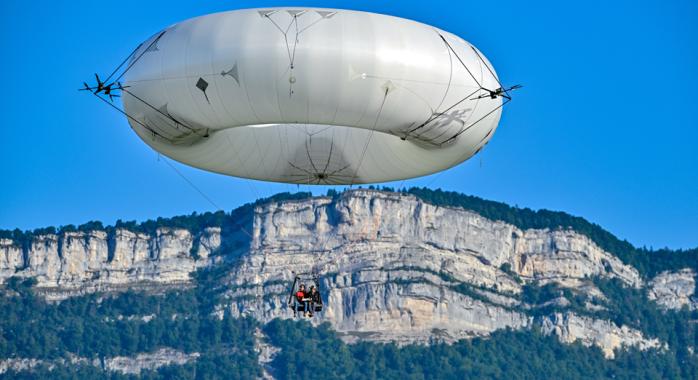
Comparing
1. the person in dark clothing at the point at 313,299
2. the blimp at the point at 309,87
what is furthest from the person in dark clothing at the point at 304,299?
the blimp at the point at 309,87

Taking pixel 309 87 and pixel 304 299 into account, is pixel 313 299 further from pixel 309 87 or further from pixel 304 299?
pixel 309 87

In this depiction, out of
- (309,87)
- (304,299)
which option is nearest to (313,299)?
(304,299)

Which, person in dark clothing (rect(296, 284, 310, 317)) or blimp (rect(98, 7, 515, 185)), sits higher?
blimp (rect(98, 7, 515, 185))

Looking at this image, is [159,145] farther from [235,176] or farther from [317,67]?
[317,67]

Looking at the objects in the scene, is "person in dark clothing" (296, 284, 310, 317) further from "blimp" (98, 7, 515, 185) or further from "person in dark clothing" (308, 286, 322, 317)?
"blimp" (98, 7, 515, 185)

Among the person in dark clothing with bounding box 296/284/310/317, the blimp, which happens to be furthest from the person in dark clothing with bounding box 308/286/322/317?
the blimp

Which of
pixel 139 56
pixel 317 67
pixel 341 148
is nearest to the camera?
pixel 317 67

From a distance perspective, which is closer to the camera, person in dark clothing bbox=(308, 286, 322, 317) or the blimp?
the blimp

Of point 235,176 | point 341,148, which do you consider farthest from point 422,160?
point 235,176
